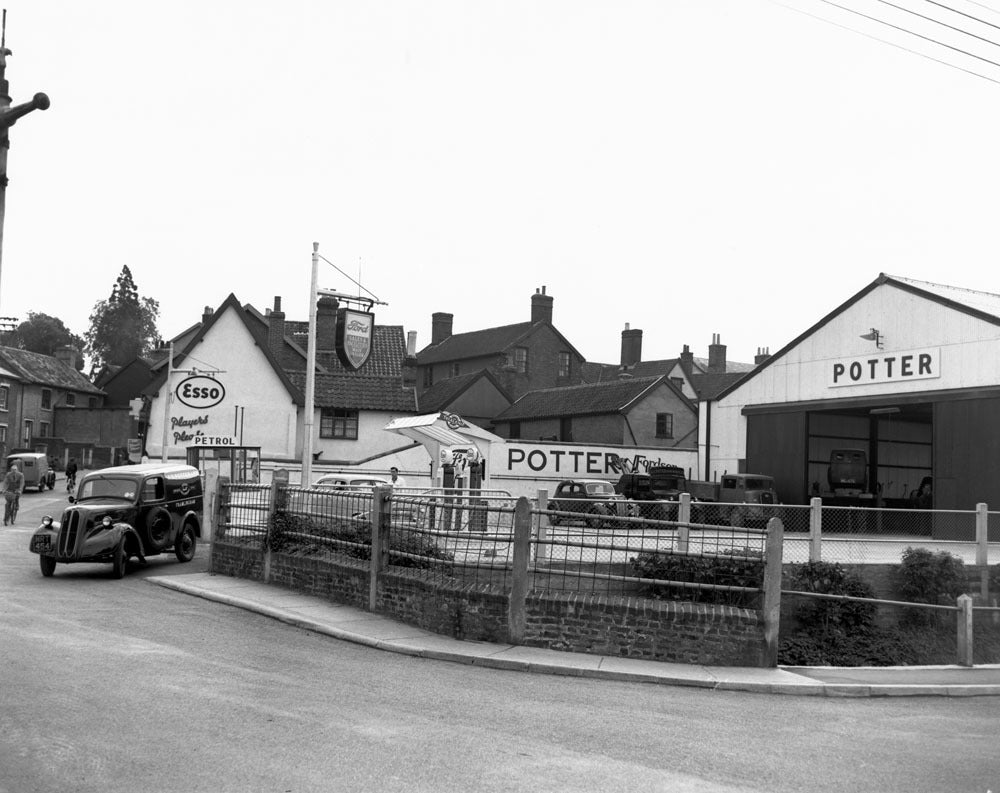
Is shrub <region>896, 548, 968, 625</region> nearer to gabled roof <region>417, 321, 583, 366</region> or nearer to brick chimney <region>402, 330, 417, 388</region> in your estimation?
brick chimney <region>402, 330, 417, 388</region>

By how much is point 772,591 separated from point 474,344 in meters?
64.4

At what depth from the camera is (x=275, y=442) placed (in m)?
51.2

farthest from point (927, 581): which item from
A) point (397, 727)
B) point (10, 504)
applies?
point (10, 504)

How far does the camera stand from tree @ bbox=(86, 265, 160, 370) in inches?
4333

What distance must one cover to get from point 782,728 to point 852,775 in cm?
172

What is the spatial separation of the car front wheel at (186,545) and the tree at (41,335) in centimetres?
9353

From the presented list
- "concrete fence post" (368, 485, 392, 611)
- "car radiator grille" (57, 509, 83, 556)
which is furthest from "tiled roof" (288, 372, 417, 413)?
"concrete fence post" (368, 485, 392, 611)

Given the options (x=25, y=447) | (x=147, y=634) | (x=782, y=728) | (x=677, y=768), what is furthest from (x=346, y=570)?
(x=25, y=447)

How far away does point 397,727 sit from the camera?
8.55 meters

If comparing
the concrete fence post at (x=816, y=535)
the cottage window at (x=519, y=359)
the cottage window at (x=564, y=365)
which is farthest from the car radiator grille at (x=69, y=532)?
the cottage window at (x=564, y=365)

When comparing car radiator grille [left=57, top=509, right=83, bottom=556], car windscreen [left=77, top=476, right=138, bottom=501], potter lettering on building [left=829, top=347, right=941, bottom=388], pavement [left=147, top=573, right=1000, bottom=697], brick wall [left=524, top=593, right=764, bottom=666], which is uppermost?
potter lettering on building [left=829, top=347, right=941, bottom=388]

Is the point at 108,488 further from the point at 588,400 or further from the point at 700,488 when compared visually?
the point at 588,400

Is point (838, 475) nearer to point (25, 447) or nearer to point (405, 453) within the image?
point (405, 453)

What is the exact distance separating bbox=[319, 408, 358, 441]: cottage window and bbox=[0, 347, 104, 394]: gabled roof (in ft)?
109
